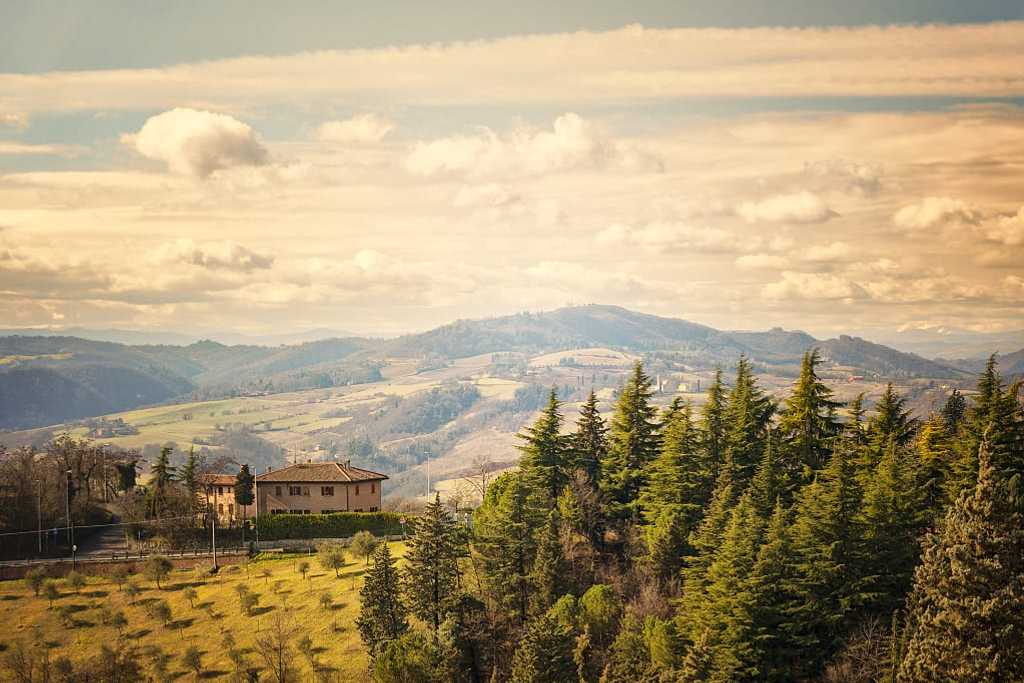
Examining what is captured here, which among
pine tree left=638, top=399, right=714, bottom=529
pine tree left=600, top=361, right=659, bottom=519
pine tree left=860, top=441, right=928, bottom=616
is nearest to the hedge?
pine tree left=600, top=361, right=659, bottom=519

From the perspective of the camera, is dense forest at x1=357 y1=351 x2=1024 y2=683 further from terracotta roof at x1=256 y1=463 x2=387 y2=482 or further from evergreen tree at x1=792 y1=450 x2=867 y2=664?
terracotta roof at x1=256 y1=463 x2=387 y2=482

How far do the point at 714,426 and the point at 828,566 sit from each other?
53.3ft

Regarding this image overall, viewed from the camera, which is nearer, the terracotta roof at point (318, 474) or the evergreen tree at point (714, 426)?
the evergreen tree at point (714, 426)

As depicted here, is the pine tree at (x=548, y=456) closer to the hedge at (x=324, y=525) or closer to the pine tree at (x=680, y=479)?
the pine tree at (x=680, y=479)

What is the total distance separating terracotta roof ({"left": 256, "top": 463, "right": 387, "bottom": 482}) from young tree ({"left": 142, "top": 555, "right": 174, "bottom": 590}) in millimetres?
14848

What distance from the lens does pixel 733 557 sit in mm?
47281

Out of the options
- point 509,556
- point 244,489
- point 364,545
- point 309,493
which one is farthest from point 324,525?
point 509,556

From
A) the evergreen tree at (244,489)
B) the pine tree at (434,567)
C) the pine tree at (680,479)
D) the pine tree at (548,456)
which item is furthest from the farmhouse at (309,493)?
the pine tree at (680,479)

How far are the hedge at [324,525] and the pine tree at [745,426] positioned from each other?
3432 centimetres

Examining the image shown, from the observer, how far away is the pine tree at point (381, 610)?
5303 centimetres

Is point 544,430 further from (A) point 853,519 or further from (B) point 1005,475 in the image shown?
(B) point 1005,475

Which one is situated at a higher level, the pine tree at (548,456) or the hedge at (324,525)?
the pine tree at (548,456)

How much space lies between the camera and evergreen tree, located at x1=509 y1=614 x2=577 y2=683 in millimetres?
45781

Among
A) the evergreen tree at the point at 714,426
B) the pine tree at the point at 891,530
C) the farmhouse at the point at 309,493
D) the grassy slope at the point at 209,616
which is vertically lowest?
the grassy slope at the point at 209,616
